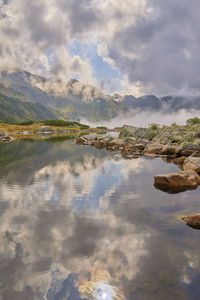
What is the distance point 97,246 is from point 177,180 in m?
13.8

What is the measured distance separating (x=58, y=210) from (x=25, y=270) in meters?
6.39

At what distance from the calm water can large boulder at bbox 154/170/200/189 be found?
1.86 metres

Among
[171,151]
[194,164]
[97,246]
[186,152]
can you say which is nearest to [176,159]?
[186,152]

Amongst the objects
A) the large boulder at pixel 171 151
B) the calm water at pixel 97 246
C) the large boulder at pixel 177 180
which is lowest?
the calm water at pixel 97 246

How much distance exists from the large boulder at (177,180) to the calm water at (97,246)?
186 cm

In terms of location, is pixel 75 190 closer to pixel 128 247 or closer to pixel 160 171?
pixel 128 247

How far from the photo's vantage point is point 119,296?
6957 millimetres

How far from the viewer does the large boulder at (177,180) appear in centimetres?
2067

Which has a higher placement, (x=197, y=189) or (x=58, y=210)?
(x=197, y=189)

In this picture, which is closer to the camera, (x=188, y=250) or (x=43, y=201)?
(x=188, y=250)

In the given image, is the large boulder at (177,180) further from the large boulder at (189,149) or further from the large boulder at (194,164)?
the large boulder at (189,149)

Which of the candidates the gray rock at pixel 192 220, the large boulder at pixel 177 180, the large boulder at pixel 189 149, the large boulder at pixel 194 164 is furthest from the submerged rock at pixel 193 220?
the large boulder at pixel 189 149

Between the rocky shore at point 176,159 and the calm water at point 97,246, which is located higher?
the rocky shore at point 176,159

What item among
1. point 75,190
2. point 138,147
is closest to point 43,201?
point 75,190
